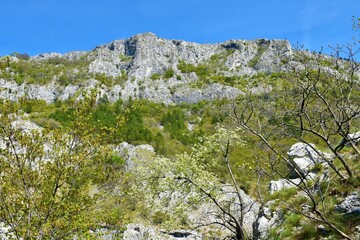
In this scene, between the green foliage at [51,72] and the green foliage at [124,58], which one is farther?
the green foliage at [124,58]

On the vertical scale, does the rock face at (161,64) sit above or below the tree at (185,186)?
above

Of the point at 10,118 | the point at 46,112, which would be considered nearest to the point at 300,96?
the point at 10,118

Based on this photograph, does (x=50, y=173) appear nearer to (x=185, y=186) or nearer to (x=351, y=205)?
(x=185, y=186)

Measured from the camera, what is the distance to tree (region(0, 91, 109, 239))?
32.1 feet

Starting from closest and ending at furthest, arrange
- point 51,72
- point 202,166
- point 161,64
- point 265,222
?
1. point 265,222
2. point 202,166
3. point 51,72
4. point 161,64

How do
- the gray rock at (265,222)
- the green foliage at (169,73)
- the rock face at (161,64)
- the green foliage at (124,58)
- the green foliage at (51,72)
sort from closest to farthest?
the gray rock at (265,222) < the rock face at (161,64) < the green foliage at (51,72) < the green foliage at (169,73) < the green foliage at (124,58)

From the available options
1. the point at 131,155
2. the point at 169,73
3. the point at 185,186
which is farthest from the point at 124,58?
the point at 185,186

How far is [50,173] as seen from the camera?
33.9 feet

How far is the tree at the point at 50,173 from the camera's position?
979cm

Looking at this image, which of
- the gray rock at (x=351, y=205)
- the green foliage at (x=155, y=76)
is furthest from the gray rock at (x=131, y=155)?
the green foliage at (x=155, y=76)

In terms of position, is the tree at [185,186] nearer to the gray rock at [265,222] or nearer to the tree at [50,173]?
the gray rock at [265,222]

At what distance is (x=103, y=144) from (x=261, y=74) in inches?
4658

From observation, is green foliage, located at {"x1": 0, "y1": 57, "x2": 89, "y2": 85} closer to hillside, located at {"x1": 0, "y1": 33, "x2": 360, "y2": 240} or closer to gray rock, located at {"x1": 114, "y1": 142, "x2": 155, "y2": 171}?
gray rock, located at {"x1": 114, "y1": 142, "x2": 155, "y2": 171}

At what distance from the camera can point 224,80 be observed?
122375 mm
